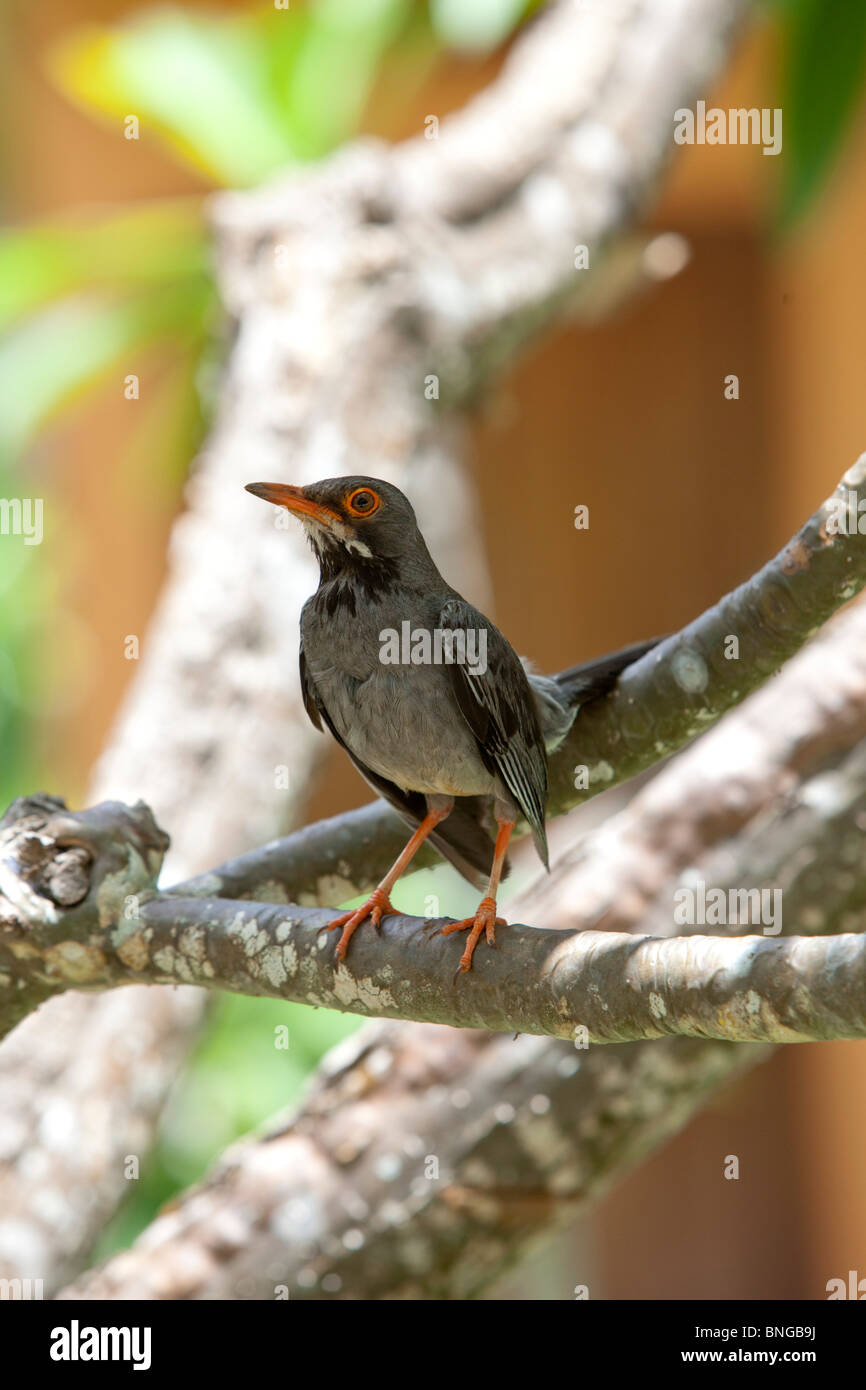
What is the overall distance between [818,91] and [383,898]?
411cm

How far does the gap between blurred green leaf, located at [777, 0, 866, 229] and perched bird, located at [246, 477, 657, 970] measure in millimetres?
3454

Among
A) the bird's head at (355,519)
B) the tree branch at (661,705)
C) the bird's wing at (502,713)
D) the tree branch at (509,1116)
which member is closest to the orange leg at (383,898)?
the tree branch at (661,705)

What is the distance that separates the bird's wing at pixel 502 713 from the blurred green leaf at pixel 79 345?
4.17 meters

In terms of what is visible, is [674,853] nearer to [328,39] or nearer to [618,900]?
[618,900]

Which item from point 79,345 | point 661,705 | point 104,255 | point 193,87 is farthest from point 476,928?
point 193,87

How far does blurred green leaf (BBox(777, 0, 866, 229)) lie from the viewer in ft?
16.3

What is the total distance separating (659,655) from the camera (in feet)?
7.75

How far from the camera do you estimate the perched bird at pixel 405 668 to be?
2246mm

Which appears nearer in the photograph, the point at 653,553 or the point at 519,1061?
the point at 519,1061

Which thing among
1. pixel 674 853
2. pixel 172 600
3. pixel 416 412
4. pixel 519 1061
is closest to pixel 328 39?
pixel 416 412

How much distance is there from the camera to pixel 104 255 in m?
5.88

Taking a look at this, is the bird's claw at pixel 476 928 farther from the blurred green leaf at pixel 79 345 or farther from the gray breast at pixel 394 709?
the blurred green leaf at pixel 79 345

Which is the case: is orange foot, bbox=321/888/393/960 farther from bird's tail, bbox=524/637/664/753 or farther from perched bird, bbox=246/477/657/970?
bird's tail, bbox=524/637/664/753
